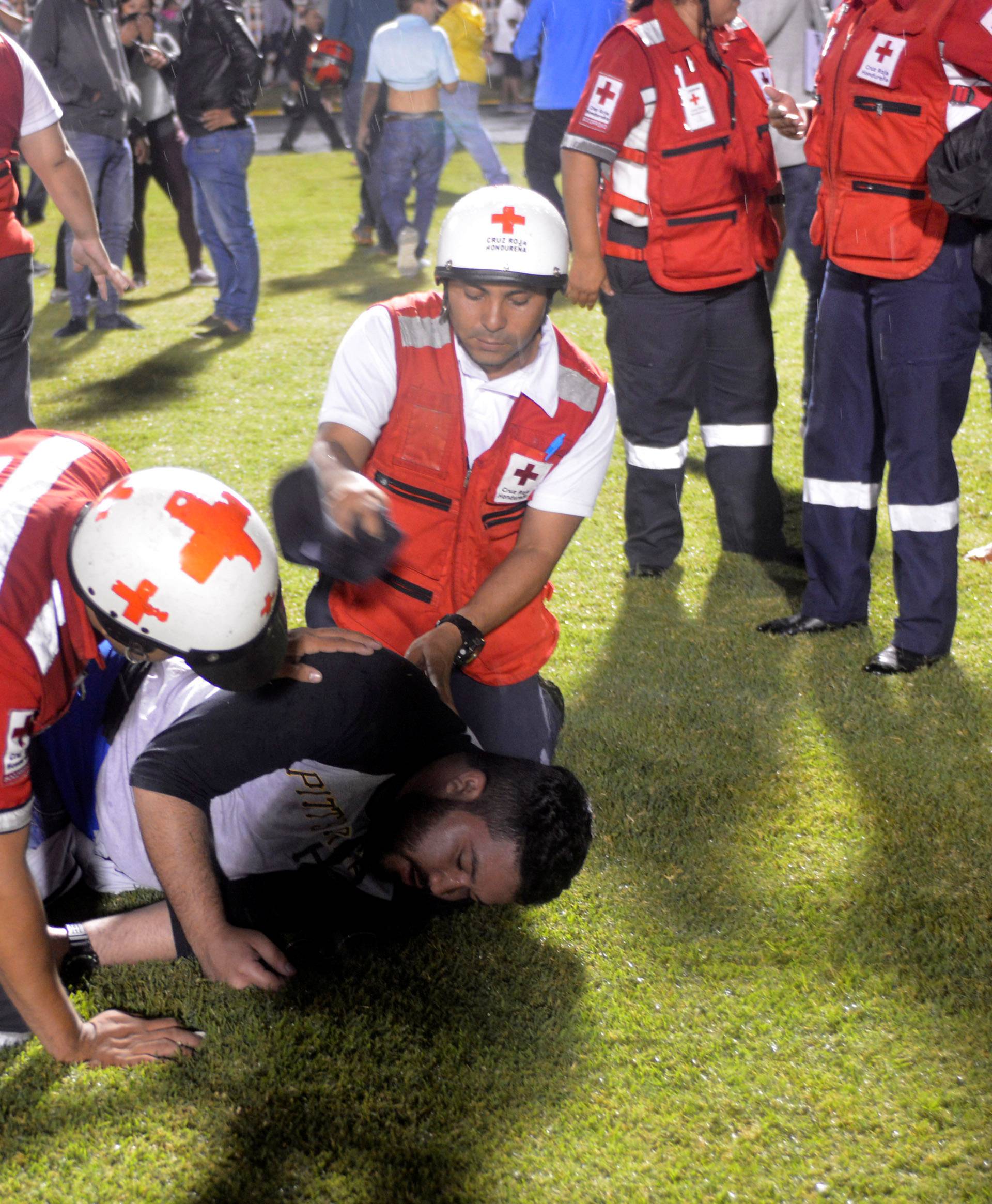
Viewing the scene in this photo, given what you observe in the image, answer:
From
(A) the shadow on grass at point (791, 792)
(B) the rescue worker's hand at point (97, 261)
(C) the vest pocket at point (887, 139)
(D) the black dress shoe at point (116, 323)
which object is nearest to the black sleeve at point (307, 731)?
(A) the shadow on grass at point (791, 792)

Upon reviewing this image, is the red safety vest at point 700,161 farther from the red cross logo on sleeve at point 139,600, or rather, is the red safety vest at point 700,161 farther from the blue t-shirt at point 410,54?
the blue t-shirt at point 410,54

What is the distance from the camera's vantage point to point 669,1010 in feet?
7.98

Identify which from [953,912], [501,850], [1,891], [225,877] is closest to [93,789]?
[225,877]

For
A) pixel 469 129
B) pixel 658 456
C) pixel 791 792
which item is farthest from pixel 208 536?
pixel 469 129

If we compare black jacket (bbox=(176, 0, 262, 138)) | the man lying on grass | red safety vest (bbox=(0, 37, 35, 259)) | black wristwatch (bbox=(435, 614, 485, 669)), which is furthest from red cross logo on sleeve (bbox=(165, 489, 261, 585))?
black jacket (bbox=(176, 0, 262, 138))

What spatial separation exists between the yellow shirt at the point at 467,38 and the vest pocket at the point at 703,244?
20.2ft

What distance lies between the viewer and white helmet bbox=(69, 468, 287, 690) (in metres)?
1.94

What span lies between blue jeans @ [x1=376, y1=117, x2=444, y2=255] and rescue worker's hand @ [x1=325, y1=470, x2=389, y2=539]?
→ 251 inches

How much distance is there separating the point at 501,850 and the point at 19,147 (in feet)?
9.48

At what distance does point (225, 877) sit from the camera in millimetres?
2543

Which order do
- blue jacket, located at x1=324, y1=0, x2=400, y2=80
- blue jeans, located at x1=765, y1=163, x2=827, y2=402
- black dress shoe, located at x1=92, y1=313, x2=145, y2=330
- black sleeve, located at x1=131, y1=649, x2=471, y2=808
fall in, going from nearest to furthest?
black sleeve, located at x1=131, y1=649, x2=471, y2=808 → blue jeans, located at x1=765, y1=163, x2=827, y2=402 → black dress shoe, located at x1=92, y1=313, x2=145, y2=330 → blue jacket, located at x1=324, y1=0, x2=400, y2=80

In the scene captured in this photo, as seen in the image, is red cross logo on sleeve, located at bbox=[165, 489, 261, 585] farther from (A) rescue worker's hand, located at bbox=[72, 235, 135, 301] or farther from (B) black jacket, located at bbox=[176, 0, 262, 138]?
(B) black jacket, located at bbox=[176, 0, 262, 138]

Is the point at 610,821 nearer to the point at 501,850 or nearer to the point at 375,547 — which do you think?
the point at 501,850

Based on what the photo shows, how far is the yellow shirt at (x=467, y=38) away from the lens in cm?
941
